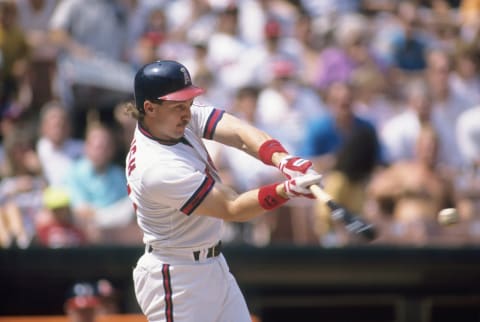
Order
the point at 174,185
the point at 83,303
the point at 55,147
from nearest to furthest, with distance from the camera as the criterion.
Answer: the point at 174,185
the point at 83,303
the point at 55,147

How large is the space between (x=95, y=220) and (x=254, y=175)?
4.59ft

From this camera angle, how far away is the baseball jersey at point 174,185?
181 inches

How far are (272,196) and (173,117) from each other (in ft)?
2.07

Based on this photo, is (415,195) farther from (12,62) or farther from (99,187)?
(12,62)

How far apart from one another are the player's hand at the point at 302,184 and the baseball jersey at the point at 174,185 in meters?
0.42

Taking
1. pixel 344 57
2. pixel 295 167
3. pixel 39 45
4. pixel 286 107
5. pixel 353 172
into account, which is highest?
pixel 39 45

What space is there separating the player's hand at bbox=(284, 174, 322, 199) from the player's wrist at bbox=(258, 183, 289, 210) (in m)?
0.05

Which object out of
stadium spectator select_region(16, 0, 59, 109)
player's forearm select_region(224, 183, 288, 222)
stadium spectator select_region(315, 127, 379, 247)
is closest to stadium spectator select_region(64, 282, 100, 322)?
stadium spectator select_region(315, 127, 379, 247)

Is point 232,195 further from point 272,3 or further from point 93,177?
point 272,3

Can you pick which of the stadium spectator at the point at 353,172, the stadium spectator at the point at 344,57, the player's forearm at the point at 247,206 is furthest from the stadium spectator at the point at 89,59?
the player's forearm at the point at 247,206

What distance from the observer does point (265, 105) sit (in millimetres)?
9484

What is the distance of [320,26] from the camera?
11086 mm

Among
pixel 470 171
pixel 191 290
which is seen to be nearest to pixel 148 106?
pixel 191 290

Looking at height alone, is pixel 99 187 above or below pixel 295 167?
below
